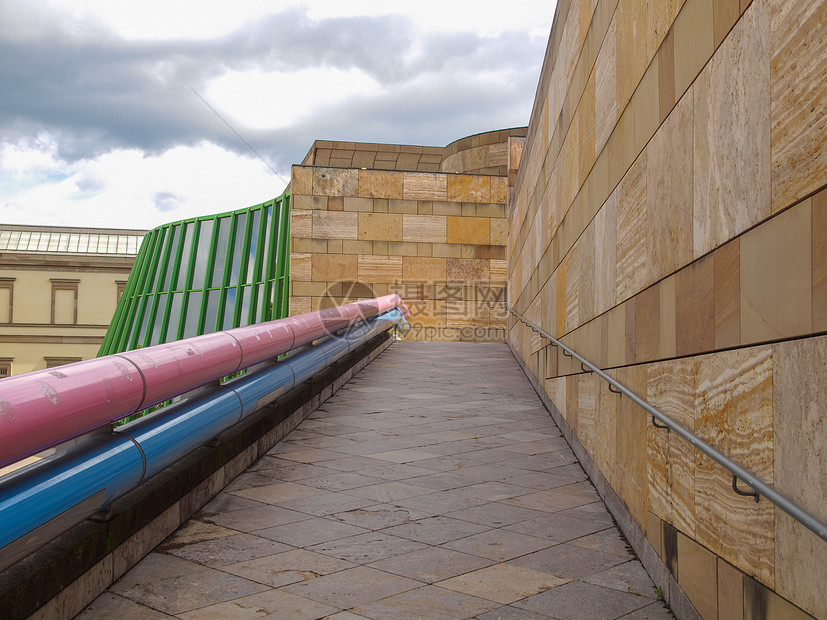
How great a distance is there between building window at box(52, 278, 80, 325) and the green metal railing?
13.1 m

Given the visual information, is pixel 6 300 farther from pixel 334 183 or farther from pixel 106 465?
pixel 106 465

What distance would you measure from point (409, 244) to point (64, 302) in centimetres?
2837

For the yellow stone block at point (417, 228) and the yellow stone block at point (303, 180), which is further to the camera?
the yellow stone block at point (417, 228)

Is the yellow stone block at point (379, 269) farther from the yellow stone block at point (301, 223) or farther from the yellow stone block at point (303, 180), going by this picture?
the yellow stone block at point (303, 180)

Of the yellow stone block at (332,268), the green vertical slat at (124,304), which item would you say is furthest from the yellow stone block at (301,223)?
the green vertical slat at (124,304)

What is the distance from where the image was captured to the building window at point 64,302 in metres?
39.1

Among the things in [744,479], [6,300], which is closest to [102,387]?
[744,479]

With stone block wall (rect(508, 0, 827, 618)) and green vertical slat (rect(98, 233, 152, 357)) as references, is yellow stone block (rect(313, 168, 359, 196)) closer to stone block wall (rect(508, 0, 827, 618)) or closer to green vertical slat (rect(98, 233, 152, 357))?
green vertical slat (rect(98, 233, 152, 357))

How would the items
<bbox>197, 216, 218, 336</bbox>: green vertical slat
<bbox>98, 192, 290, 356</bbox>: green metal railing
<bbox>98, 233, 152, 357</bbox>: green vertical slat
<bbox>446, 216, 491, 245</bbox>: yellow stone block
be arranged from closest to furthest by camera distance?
<bbox>446, 216, 491, 245</bbox>: yellow stone block < <bbox>98, 192, 290, 356</bbox>: green metal railing < <bbox>197, 216, 218, 336</bbox>: green vertical slat < <bbox>98, 233, 152, 357</bbox>: green vertical slat

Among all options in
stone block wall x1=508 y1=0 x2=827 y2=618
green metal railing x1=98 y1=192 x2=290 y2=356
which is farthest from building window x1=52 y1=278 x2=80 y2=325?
stone block wall x1=508 y1=0 x2=827 y2=618

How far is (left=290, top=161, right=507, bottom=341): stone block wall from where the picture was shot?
1744 cm

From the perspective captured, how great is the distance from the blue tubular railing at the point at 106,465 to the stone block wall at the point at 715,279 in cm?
222

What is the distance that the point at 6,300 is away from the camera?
127 ft

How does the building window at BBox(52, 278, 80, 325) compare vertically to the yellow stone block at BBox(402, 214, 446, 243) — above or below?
below
